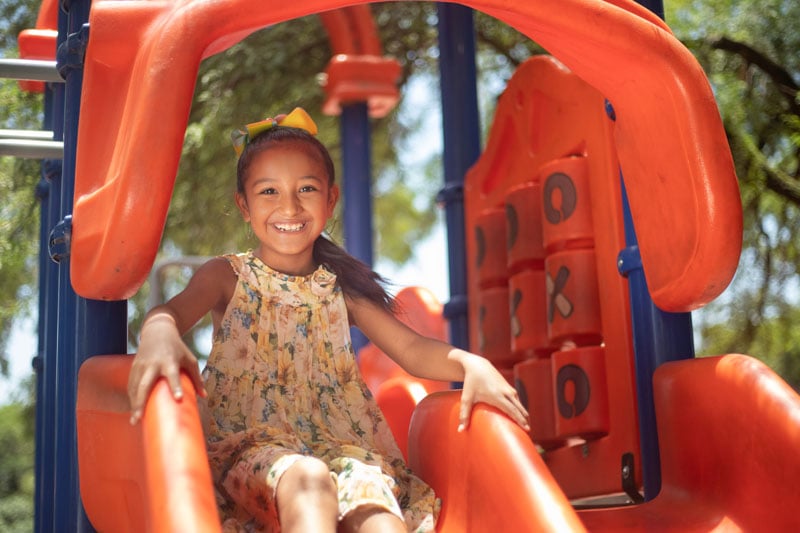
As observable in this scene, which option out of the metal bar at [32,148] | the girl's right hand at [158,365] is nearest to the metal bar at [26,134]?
the metal bar at [32,148]

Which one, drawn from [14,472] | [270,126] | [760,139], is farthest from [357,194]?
[14,472]

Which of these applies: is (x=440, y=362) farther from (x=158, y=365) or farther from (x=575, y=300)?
(x=575, y=300)

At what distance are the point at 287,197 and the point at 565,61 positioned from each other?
26.3 inches

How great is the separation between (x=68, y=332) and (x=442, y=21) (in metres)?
2.13

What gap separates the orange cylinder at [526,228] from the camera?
10.2 ft

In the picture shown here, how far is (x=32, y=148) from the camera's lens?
8.60ft

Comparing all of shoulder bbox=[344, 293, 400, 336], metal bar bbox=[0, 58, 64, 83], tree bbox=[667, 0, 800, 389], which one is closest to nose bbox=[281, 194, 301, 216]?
shoulder bbox=[344, 293, 400, 336]

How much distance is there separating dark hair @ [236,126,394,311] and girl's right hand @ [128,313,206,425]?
1.81 ft

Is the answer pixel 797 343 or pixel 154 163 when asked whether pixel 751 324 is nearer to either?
pixel 797 343

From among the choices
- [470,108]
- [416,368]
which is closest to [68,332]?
[416,368]

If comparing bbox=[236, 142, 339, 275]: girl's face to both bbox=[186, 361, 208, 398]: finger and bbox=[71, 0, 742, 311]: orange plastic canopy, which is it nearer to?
bbox=[71, 0, 742, 311]: orange plastic canopy

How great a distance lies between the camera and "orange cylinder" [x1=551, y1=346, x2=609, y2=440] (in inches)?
108

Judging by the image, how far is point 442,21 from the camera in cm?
386

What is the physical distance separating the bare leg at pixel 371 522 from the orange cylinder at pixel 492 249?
1599 mm
